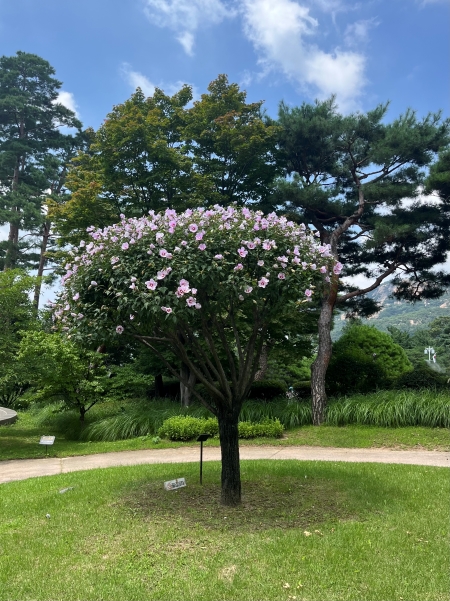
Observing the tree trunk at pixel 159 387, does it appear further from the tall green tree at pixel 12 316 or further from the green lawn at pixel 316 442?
the tall green tree at pixel 12 316

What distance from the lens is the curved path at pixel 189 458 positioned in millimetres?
7176

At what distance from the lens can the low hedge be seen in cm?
940

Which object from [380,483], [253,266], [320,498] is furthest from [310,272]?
[380,483]

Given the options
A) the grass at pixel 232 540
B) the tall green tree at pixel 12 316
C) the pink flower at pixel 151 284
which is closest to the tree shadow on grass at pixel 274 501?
the grass at pixel 232 540

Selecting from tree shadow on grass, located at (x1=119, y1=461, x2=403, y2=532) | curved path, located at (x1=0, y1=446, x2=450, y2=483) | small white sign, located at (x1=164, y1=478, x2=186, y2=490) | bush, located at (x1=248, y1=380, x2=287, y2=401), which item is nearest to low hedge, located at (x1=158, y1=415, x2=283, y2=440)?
curved path, located at (x1=0, y1=446, x2=450, y2=483)

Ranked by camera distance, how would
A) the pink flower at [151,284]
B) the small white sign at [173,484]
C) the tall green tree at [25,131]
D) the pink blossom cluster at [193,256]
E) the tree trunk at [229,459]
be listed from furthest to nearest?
the tall green tree at [25,131], the small white sign at [173,484], the tree trunk at [229,459], the pink blossom cluster at [193,256], the pink flower at [151,284]

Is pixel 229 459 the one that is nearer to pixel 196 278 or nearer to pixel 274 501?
pixel 274 501

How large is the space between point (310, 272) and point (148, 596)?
3013 mm

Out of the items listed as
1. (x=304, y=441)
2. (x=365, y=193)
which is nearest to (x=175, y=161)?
(x=365, y=193)

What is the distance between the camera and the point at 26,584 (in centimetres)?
297

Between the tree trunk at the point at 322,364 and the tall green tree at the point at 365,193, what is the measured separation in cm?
2

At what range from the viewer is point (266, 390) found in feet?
42.8

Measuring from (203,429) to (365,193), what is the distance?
7.06 m

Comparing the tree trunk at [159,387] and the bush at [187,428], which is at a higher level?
the tree trunk at [159,387]
